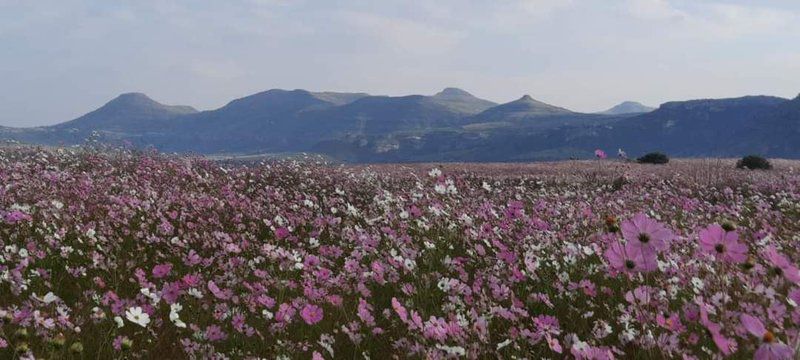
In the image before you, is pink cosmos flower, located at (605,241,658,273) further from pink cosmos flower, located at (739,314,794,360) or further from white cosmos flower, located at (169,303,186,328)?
white cosmos flower, located at (169,303,186,328)

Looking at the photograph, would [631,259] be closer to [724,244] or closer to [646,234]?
[646,234]

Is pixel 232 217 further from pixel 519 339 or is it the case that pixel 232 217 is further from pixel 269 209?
pixel 519 339

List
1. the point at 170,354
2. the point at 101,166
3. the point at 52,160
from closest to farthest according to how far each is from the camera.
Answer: the point at 170,354 < the point at 101,166 < the point at 52,160

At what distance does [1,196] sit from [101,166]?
23.1ft

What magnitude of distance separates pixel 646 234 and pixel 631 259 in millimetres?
126

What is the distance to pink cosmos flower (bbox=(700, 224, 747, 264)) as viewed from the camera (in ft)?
7.24

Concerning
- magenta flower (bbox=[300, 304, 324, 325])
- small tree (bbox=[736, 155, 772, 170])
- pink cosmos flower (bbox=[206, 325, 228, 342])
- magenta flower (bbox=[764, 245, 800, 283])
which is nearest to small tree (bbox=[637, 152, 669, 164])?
small tree (bbox=[736, 155, 772, 170])

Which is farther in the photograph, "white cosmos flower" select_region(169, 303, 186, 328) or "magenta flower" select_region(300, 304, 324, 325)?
"magenta flower" select_region(300, 304, 324, 325)

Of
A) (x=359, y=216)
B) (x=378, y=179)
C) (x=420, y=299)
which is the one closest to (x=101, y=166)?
(x=378, y=179)

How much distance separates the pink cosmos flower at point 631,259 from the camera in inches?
93.5

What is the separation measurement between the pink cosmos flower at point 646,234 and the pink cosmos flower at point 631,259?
24 millimetres

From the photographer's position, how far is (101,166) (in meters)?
14.9

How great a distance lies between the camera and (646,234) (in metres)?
2.41

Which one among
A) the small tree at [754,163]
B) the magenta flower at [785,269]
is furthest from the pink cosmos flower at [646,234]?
the small tree at [754,163]
